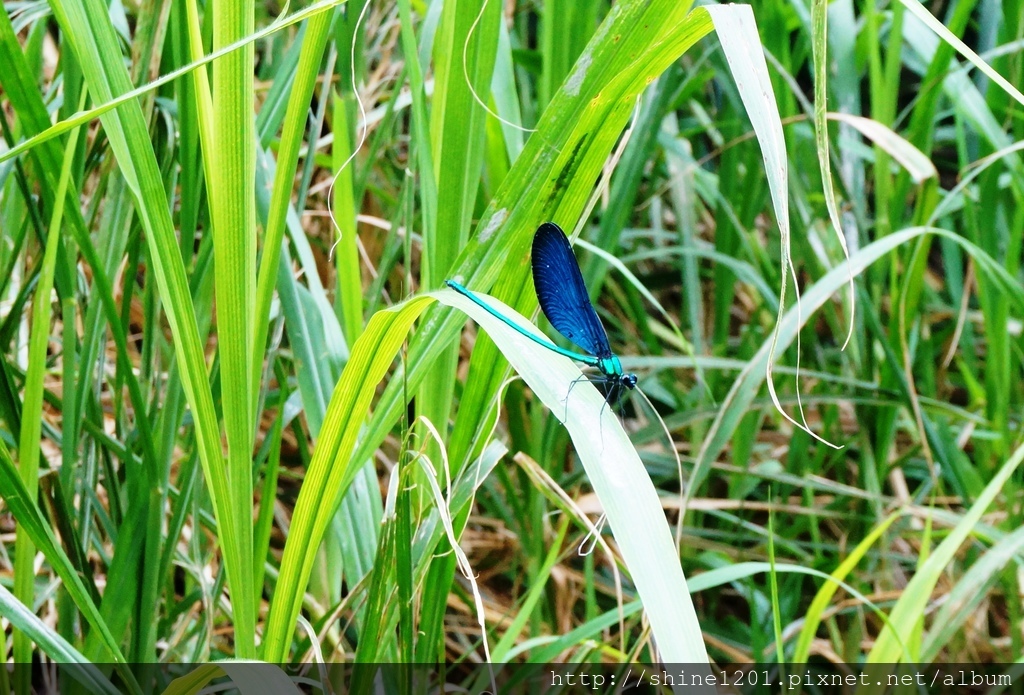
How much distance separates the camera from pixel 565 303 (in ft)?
2.15

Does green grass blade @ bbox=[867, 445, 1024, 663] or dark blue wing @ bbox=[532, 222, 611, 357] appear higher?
dark blue wing @ bbox=[532, 222, 611, 357]

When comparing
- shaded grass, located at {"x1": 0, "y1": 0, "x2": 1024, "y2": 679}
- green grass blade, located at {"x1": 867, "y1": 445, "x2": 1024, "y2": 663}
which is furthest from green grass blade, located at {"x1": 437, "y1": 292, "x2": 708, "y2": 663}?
green grass blade, located at {"x1": 867, "y1": 445, "x2": 1024, "y2": 663}

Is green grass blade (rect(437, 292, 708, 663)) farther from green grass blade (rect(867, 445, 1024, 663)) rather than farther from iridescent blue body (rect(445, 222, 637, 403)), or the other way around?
green grass blade (rect(867, 445, 1024, 663))

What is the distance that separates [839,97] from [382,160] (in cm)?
91

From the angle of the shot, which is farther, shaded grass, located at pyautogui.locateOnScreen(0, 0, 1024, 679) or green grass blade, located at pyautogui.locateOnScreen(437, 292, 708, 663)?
shaded grass, located at pyautogui.locateOnScreen(0, 0, 1024, 679)

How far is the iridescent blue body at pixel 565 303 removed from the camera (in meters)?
0.56

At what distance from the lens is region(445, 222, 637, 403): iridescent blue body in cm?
56

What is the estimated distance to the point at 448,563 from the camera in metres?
0.73

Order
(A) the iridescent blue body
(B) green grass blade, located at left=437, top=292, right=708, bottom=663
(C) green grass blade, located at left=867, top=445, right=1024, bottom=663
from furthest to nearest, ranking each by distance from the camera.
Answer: (C) green grass blade, located at left=867, top=445, right=1024, bottom=663 → (A) the iridescent blue body → (B) green grass blade, located at left=437, top=292, right=708, bottom=663

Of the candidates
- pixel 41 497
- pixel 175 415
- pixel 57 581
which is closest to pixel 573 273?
pixel 175 415

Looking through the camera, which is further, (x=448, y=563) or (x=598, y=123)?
(x=448, y=563)

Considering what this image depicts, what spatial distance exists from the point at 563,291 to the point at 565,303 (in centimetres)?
3

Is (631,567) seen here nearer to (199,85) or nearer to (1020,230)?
(199,85)

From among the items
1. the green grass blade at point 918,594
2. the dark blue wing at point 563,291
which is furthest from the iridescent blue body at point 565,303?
the green grass blade at point 918,594
